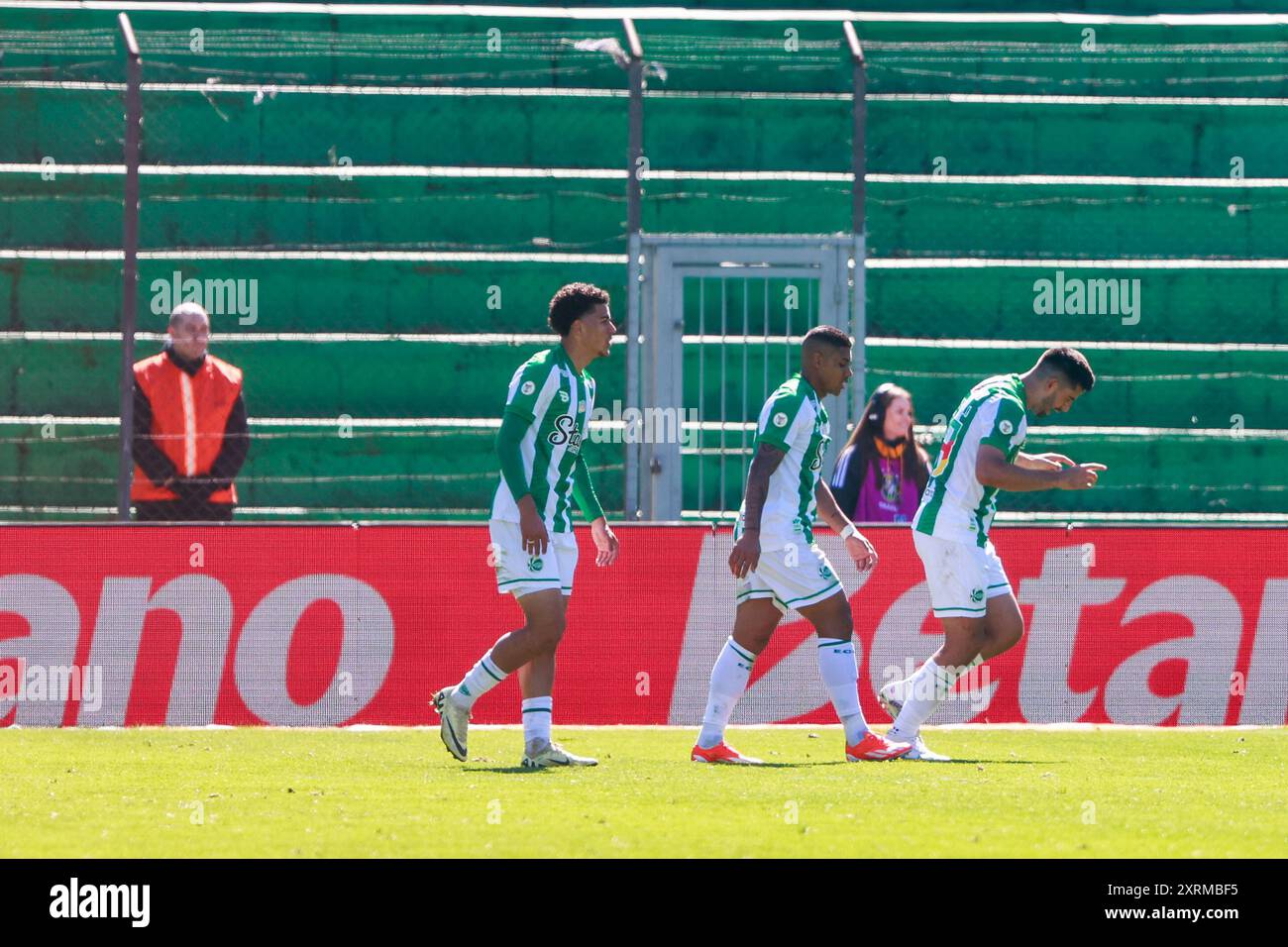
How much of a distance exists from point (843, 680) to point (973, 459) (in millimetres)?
1216

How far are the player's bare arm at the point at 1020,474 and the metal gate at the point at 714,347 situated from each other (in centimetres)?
436

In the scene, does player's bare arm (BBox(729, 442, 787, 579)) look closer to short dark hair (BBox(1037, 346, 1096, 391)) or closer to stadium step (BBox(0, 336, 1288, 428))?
short dark hair (BBox(1037, 346, 1096, 391))

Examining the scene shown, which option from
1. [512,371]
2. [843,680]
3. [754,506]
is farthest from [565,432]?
[512,371]

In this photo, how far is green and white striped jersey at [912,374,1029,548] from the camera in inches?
389

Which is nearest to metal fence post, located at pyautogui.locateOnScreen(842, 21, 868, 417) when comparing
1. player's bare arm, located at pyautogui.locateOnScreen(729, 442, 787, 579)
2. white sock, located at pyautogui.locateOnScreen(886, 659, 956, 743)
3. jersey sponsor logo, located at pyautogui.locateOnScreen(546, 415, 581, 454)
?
white sock, located at pyautogui.locateOnScreen(886, 659, 956, 743)

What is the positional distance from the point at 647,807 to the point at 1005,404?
3109 mm

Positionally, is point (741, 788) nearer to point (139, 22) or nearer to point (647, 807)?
point (647, 807)

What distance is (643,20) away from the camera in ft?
51.8

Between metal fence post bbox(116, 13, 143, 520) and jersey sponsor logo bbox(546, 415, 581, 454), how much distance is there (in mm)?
5146

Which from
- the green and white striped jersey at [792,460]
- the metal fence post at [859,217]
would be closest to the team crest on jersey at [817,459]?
the green and white striped jersey at [792,460]

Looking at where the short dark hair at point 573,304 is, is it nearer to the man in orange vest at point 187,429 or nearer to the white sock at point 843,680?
the white sock at point 843,680

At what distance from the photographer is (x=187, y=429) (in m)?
13.7

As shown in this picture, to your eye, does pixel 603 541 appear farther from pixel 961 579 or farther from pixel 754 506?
pixel 961 579
